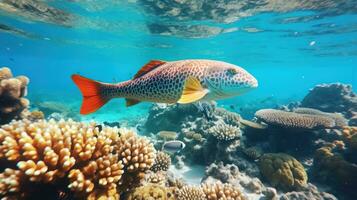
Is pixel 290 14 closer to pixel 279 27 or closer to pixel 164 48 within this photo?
pixel 279 27

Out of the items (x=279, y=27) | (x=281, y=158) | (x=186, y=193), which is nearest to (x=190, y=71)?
(x=186, y=193)

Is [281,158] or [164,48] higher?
[164,48]

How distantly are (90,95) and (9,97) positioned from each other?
3.81 metres

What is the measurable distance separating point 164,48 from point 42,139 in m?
34.4

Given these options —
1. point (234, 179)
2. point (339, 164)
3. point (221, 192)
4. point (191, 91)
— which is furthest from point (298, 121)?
point (191, 91)

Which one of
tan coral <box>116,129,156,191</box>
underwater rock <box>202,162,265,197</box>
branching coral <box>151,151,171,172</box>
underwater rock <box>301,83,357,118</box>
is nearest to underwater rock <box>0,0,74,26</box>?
branching coral <box>151,151,171,172</box>

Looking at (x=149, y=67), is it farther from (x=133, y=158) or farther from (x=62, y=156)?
(x=62, y=156)

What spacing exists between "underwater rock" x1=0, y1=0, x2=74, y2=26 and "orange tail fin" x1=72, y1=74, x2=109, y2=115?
18.2 meters

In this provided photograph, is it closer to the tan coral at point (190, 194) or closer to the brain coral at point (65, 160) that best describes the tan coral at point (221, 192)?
the tan coral at point (190, 194)

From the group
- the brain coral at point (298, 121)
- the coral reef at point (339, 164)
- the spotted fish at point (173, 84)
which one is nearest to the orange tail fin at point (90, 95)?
the spotted fish at point (173, 84)

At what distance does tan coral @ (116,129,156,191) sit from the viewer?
13.4 ft

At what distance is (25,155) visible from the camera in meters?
3.23

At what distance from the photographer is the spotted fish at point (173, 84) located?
14.3ft

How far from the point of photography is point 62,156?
330cm
